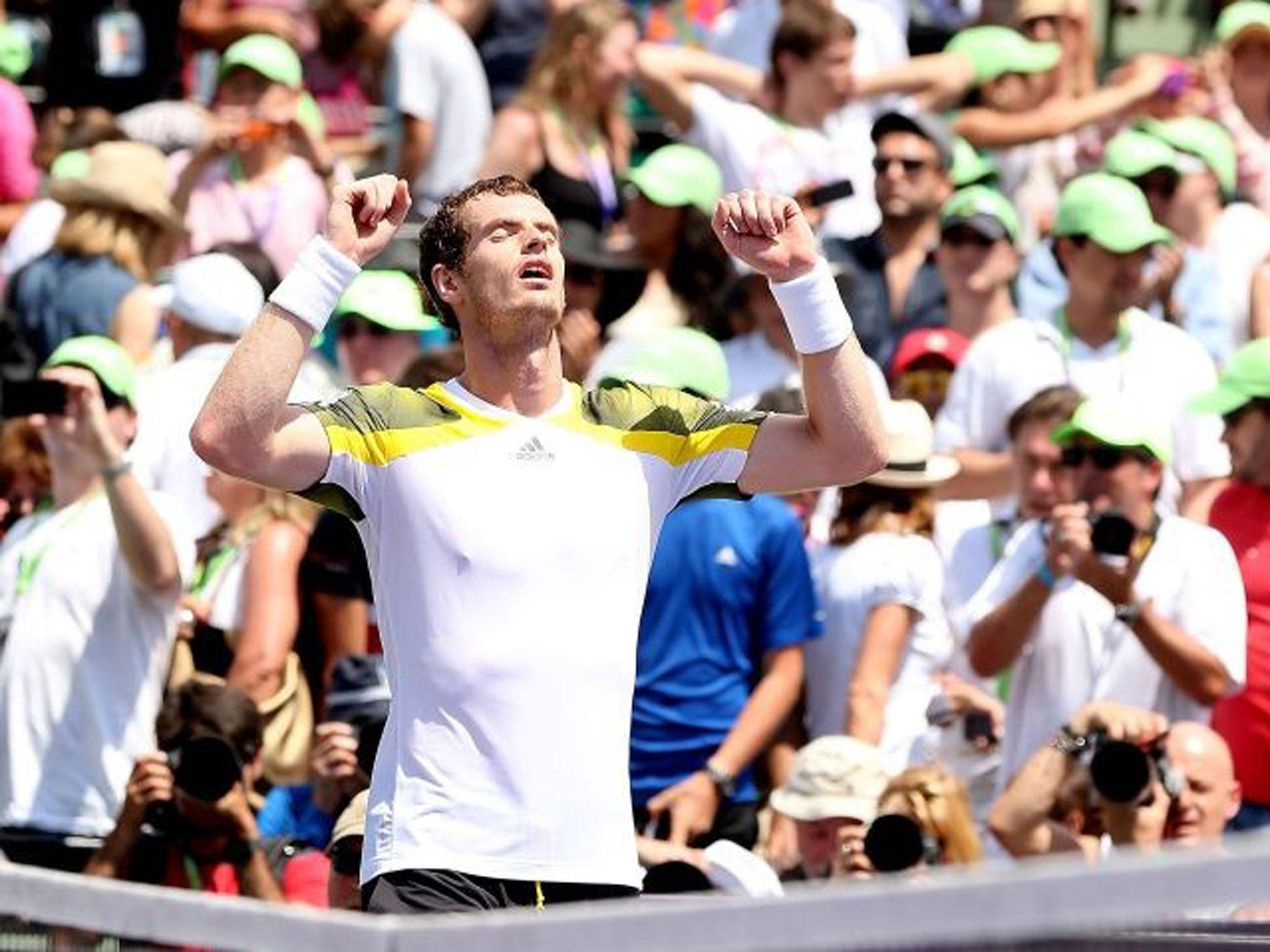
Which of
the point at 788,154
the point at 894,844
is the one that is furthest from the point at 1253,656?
the point at 788,154

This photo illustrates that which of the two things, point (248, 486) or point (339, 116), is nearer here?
point (248, 486)

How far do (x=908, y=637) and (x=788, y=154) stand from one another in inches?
127

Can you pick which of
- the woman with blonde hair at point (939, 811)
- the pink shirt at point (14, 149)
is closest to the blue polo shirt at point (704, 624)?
the woman with blonde hair at point (939, 811)

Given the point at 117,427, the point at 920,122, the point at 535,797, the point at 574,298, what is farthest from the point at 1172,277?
the point at 535,797

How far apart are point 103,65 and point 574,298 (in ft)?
14.3

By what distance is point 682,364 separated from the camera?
8.43 metres

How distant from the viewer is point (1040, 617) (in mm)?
7688

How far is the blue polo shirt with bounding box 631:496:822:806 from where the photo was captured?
26.2 feet

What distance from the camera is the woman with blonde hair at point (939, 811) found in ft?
23.6

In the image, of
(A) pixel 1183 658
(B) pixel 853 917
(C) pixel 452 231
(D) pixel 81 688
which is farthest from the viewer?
(D) pixel 81 688

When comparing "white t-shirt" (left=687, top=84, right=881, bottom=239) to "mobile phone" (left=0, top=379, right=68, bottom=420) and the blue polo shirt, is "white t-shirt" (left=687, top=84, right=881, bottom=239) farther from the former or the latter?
"mobile phone" (left=0, top=379, right=68, bottom=420)

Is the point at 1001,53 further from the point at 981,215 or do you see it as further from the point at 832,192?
the point at 981,215

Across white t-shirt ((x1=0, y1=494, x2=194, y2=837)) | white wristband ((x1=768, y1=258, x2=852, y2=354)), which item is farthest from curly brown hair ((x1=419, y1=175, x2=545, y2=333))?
white t-shirt ((x1=0, y1=494, x2=194, y2=837))

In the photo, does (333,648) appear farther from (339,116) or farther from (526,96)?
(339,116)
